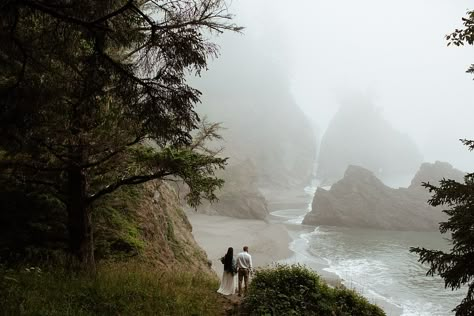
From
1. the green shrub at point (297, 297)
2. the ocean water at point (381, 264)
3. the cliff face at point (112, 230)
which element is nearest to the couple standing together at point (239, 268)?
the green shrub at point (297, 297)

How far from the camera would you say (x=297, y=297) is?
32.6 feet

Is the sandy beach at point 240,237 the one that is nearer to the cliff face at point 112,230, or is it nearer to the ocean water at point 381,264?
the ocean water at point 381,264

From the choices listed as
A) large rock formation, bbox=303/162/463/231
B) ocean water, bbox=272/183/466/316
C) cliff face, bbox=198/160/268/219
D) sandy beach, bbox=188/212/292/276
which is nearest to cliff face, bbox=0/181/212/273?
sandy beach, bbox=188/212/292/276

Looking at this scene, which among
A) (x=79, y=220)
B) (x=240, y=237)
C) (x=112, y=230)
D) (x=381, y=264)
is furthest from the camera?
(x=240, y=237)

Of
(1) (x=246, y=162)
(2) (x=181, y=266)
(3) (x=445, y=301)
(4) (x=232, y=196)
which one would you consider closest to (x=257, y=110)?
(1) (x=246, y=162)

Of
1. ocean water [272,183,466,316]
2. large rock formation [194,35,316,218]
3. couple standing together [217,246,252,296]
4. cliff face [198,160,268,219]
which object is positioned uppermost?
large rock formation [194,35,316,218]

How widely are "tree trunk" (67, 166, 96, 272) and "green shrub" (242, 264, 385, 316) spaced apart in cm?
409

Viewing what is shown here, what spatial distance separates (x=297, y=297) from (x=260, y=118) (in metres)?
156

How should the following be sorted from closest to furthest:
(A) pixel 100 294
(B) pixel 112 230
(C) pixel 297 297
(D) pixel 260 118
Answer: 1. (A) pixel 100 294
2. (C) pixel 297 297
3. (B) pixel 112 230
4. (D) pixel 260 118

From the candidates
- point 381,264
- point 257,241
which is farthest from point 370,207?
point 257,241

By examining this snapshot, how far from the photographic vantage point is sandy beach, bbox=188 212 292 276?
36.6m

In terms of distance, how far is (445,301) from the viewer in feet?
90.7

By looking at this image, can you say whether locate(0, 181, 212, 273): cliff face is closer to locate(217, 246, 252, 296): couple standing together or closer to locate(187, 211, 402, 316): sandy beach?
A: locate(217, 246, 252, 296): couple standing together

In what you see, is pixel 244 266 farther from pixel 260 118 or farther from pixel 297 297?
pixel 260 118
